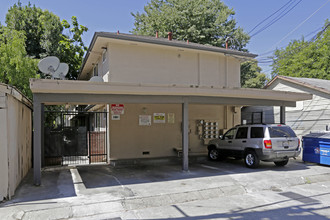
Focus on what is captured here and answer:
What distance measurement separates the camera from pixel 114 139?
11.5 metres

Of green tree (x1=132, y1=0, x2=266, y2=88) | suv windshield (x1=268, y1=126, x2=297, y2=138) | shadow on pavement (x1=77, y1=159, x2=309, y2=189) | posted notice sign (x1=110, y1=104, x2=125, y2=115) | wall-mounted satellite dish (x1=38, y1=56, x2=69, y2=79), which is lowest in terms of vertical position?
shadow on pavement (x1=77, y1=159, x2=309, y2=189)

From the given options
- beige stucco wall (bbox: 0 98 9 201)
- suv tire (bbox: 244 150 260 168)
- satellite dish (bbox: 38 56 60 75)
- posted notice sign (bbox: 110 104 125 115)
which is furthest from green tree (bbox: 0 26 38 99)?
suv tire (bbox: 244 150 260 168)

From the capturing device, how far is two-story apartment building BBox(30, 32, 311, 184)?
8820 mm

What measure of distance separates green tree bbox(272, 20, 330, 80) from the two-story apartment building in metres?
14.2

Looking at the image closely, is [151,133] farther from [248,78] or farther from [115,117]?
[248,78]

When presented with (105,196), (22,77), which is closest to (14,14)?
(22,77)

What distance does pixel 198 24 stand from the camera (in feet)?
77.0

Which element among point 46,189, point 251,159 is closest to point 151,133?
point 251,159

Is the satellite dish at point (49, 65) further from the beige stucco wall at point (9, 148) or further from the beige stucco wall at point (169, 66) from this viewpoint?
the beige stucco wall at point (169, 66)

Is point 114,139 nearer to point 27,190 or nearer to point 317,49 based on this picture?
point 27,190

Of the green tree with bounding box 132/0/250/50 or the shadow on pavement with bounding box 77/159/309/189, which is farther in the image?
the green tree with bounding box 132/0/250/50

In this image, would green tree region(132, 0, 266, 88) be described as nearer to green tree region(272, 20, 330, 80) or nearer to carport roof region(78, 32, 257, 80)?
green tree region(272, 20, 330, 80)

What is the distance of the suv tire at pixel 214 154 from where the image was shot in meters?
12.1

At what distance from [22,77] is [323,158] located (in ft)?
48.8
